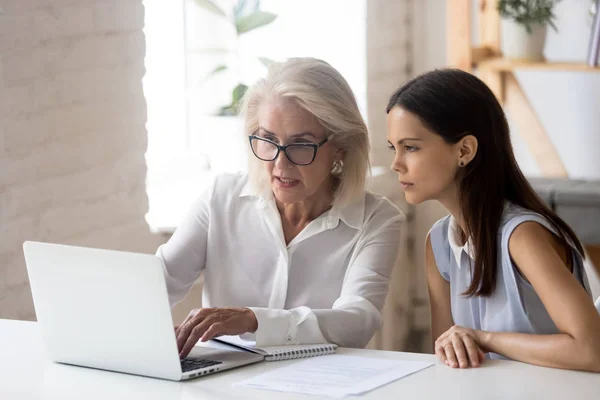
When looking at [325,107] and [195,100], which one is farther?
[195,100]

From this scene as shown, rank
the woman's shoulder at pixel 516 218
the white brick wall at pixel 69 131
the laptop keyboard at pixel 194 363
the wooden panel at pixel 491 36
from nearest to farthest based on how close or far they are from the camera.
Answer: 1. the laptop keyboard at pixel 194 363
2. the woman's shoulder at pixel 516 218
3. the white brick wall at pixel 69 131
4. the wooden panel at pixel 491 36

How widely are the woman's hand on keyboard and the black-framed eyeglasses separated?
1.36ft

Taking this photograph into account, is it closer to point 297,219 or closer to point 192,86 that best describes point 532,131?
point 192,86

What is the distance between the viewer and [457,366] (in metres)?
1.57

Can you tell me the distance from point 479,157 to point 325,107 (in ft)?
1.23

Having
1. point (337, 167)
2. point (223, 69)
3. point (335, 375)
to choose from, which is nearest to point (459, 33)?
point (223, 69)

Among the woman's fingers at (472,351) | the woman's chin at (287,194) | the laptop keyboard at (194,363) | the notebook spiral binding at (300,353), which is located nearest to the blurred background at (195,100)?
the woman's chin at (287,194)

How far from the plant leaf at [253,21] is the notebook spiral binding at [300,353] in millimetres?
1954

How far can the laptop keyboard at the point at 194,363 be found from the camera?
61.5 inches

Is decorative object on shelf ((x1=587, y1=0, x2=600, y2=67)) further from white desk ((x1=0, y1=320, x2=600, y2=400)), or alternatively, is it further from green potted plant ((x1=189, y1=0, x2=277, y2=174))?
white desk ((x1=0, y1=320, x2=600, y2=400))

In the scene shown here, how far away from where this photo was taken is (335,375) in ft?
5.00

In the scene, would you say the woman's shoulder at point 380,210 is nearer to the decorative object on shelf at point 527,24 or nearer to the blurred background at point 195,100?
the blurred background at point 195,100

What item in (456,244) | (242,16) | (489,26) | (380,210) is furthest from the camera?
(489,26)

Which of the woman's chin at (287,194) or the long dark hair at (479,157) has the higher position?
the long dark hair at (479,157)
